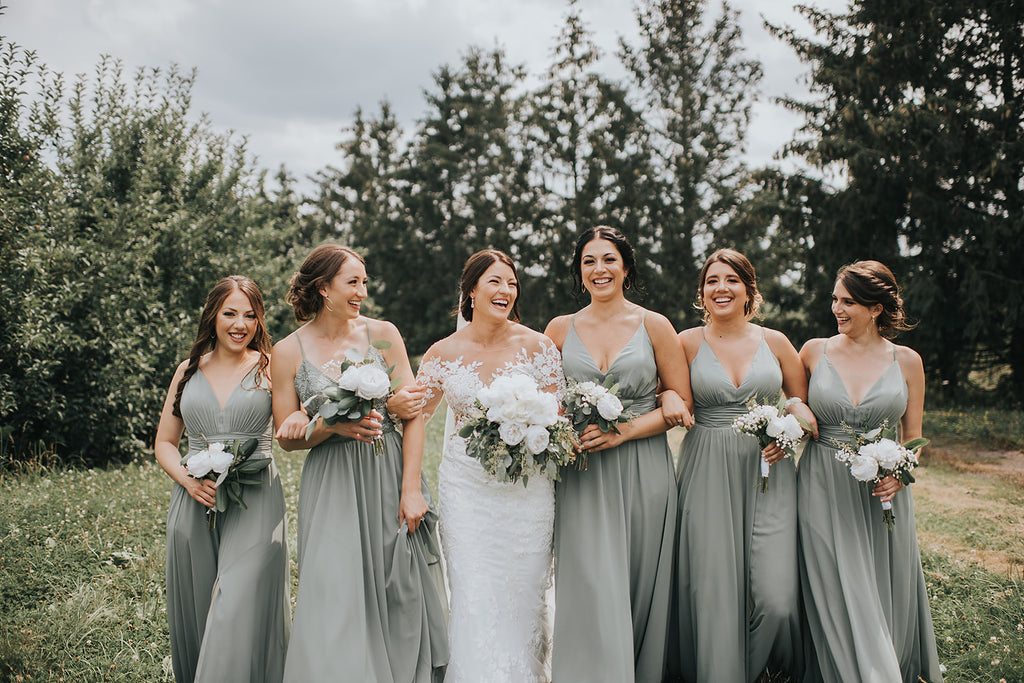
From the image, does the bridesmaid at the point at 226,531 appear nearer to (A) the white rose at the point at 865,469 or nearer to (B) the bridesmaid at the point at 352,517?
(B) the bridesmaid at the point at 352,517

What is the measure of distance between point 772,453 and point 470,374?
6.82 ft

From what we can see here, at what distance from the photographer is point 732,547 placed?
439 centimetres

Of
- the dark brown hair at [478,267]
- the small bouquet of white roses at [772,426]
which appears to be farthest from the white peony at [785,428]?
the dark brown hair at [478,267]

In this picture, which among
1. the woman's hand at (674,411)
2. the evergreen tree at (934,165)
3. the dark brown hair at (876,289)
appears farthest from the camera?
the evergreen tree at (934,165)

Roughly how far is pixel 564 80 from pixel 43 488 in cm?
2785

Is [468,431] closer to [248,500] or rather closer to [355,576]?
[355,576]

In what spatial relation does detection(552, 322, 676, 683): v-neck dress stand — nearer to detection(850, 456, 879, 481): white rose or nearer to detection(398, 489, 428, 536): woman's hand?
detection(398, 489, 428, 536): woman's hand

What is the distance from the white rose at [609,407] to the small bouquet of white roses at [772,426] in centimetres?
87

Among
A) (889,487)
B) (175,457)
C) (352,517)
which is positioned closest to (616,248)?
(889,487)

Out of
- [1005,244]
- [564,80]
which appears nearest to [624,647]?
[1005,244]

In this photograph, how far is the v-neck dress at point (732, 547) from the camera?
14.1 feet

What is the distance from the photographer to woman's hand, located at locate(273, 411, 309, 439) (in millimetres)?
3879

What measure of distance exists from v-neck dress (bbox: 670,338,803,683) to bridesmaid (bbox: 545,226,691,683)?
0.55 ft

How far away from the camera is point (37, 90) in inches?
350
